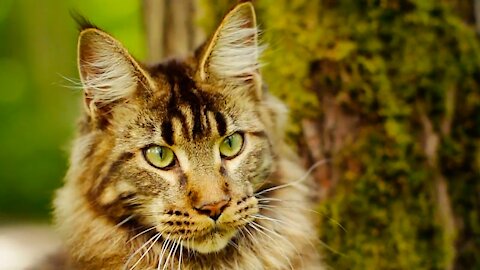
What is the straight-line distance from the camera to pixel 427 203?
10.2ft

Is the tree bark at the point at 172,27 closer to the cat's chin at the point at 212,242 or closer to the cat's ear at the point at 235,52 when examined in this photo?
the cat's ear at the point at 235,52

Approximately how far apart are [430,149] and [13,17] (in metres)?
A: 7.79

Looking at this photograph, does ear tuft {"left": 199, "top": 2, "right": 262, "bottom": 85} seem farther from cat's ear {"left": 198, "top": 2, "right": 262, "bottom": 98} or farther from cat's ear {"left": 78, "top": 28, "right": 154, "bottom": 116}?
cat's ear {"left": 78, "top": 28, "right": 154, "bottom": 116}

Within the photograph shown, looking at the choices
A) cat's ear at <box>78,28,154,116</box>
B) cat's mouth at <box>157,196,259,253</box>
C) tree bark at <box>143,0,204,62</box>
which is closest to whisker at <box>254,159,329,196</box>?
cat's mouth at <box>157,196,259,253</box>

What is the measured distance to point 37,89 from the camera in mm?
9680

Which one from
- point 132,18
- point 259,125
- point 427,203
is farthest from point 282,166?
point 132,18

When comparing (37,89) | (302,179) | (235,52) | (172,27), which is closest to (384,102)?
(302,179)

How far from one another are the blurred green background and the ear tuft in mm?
6165

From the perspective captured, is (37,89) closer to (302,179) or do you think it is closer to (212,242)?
(302,179)

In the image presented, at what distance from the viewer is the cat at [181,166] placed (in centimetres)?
232

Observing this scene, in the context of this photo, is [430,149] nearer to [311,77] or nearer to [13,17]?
[311,77]

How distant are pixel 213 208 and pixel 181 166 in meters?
0.18

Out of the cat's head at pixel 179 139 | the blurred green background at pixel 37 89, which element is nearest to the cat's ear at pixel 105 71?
the cat's head at pixel 179 139

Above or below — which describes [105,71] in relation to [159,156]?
above
